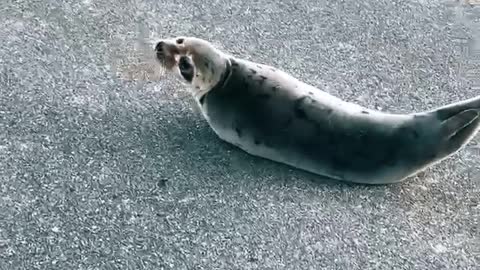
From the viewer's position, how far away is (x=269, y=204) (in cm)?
230

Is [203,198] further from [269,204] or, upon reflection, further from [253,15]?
[253,15]

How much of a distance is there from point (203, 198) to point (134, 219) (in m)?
0.21

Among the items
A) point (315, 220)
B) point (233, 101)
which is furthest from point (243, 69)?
point (315, 220)

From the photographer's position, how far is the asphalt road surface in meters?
2.17

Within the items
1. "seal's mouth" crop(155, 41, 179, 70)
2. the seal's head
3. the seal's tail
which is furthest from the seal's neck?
the seal's tail

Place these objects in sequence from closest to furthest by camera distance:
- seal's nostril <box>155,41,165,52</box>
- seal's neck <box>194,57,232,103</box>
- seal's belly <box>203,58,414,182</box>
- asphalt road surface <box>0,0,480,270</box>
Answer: asphalt road surface <box>0,0,480,270</box>, seal's belly <box>203,58,414,182</box>, seal's neck <box>194,57,232,103</box>, seal's nostril <box>155,41,165,52</box>

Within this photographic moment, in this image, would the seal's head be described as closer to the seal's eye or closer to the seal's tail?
the seal's eye

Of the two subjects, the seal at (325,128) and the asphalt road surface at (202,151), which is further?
the seal at (325,128)

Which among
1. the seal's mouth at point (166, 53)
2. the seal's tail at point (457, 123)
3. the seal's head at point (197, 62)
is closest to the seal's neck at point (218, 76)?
the seal's head at point (197, 62)

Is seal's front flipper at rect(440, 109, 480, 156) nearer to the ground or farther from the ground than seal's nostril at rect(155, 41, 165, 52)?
farther from the ground

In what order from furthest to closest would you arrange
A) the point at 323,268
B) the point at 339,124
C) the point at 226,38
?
the point at 226,38
the point at 339,124
the point at 323,268

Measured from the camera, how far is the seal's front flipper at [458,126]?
2.29 metres

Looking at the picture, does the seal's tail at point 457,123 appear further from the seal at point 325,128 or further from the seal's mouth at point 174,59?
the seal's mouth at point 174,59

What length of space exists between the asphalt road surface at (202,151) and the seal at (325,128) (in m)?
0.07
